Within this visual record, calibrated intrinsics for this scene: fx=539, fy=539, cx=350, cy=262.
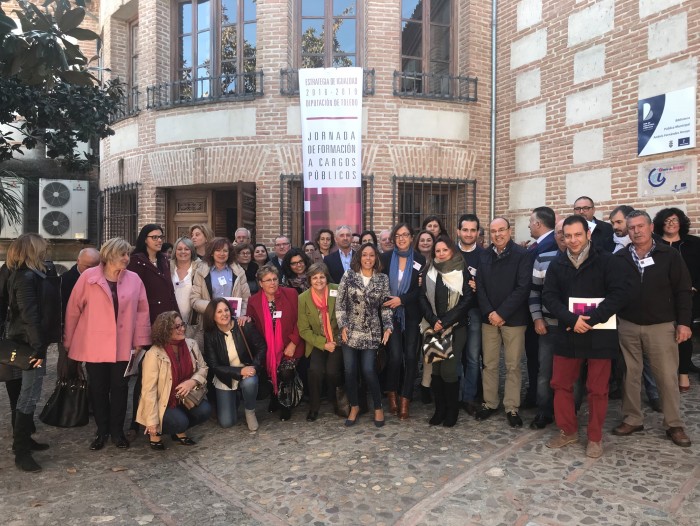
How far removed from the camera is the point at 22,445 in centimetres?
391

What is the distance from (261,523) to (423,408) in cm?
237

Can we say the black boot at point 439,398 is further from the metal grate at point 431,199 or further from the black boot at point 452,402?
the metal grate at point 431,199

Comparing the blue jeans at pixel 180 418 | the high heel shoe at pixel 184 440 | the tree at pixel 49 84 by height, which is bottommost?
the high heel shoe at pixel 184 440

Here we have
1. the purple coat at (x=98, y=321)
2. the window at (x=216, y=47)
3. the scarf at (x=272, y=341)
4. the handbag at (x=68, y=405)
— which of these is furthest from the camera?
the window at (x=216, y=47)

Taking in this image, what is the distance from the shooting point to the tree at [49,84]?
3.52 m

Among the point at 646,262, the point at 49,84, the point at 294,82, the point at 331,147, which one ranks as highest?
the point at 294,82

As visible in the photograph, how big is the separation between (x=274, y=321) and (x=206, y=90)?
259 inches

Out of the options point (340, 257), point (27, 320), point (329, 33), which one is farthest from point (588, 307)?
point (329, 33)

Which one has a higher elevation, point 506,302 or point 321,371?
point 506,302

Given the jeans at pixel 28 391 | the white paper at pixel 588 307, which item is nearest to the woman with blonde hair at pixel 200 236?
the jeans at pixel 28 391

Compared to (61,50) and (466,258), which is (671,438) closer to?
(466,258)

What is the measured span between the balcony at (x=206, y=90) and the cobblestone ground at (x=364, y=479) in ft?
22.0

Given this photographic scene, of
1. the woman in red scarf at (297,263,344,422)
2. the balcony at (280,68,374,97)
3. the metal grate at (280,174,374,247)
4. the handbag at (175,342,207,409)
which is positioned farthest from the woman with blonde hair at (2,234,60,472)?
the balcony at (280,68,374,97)

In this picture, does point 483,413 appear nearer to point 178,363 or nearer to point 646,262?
point 646,262
